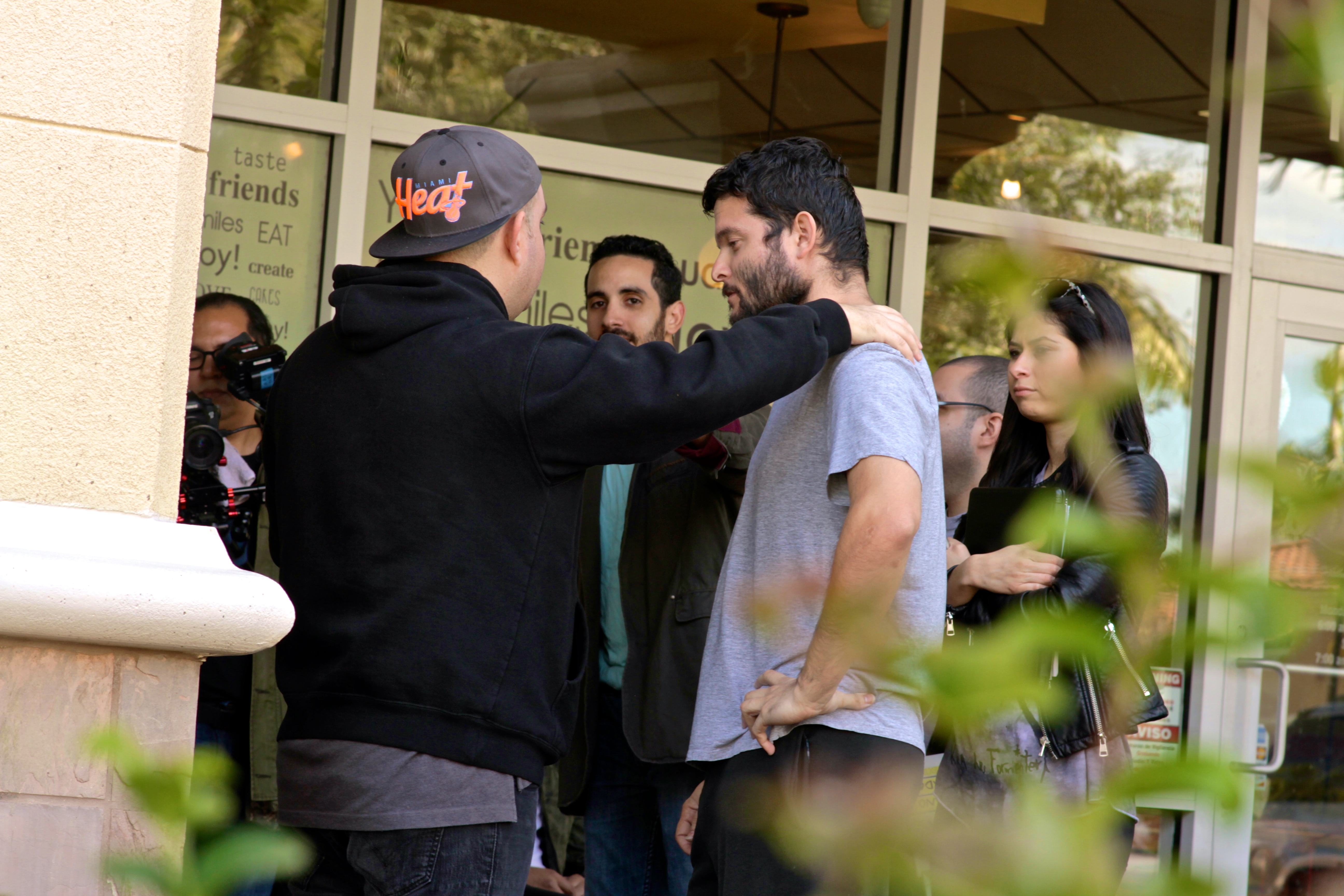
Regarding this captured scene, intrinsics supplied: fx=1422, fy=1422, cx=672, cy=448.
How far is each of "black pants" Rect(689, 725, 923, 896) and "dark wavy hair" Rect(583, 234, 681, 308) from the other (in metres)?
1.82

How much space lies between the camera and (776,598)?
0.59 meters

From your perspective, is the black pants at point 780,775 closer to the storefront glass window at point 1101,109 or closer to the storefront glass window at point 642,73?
the storefront glass window at point 642,73

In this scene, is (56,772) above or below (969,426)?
below

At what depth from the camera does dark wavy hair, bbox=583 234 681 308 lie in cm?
387

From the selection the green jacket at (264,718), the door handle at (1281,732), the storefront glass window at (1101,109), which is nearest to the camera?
the green jacket at (264,718)

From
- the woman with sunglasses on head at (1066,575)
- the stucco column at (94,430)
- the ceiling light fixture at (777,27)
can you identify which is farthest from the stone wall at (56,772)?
the ceiling light fixture at (777,27)

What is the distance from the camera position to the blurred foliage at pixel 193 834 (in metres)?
0.48

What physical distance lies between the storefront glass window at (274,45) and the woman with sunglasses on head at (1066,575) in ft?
8.76

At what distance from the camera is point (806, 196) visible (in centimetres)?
241

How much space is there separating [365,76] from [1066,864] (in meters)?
4.44

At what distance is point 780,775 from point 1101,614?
1.73 meters

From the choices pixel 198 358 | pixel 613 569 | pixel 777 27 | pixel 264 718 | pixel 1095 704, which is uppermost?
pixel 777 27

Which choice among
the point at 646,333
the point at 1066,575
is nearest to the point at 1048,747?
the point at 1066,575

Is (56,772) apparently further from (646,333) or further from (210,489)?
(646,333)
